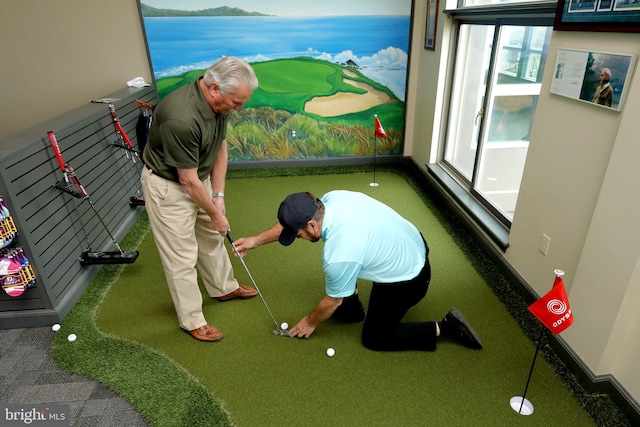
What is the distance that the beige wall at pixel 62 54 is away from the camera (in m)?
4.23

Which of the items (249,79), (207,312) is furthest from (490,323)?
(249,79)

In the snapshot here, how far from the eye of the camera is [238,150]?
511 cm

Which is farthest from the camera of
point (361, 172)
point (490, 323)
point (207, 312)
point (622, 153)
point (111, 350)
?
point (361, 172)

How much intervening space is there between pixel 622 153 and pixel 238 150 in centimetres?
413

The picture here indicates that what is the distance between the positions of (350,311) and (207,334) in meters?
0.88

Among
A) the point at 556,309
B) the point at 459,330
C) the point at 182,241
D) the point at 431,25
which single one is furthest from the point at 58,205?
the point at 431,25

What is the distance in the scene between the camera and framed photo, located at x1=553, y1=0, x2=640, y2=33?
170 cm

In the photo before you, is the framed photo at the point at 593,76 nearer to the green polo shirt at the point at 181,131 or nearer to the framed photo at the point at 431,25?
the green polo shirt at the point at 181,131

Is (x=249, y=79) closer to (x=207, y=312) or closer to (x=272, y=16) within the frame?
(x=207, y=312)

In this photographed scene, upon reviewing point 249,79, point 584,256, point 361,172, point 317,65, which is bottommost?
point 361,172

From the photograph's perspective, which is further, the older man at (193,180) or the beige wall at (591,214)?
the older man at (193,180)

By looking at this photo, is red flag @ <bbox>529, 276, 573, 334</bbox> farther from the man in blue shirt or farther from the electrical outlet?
the electrical outlet

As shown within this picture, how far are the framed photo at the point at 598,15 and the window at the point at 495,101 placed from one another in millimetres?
422

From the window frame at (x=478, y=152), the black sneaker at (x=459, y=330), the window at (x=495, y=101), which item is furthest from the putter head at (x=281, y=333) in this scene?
the window at (x=495, y=101)
